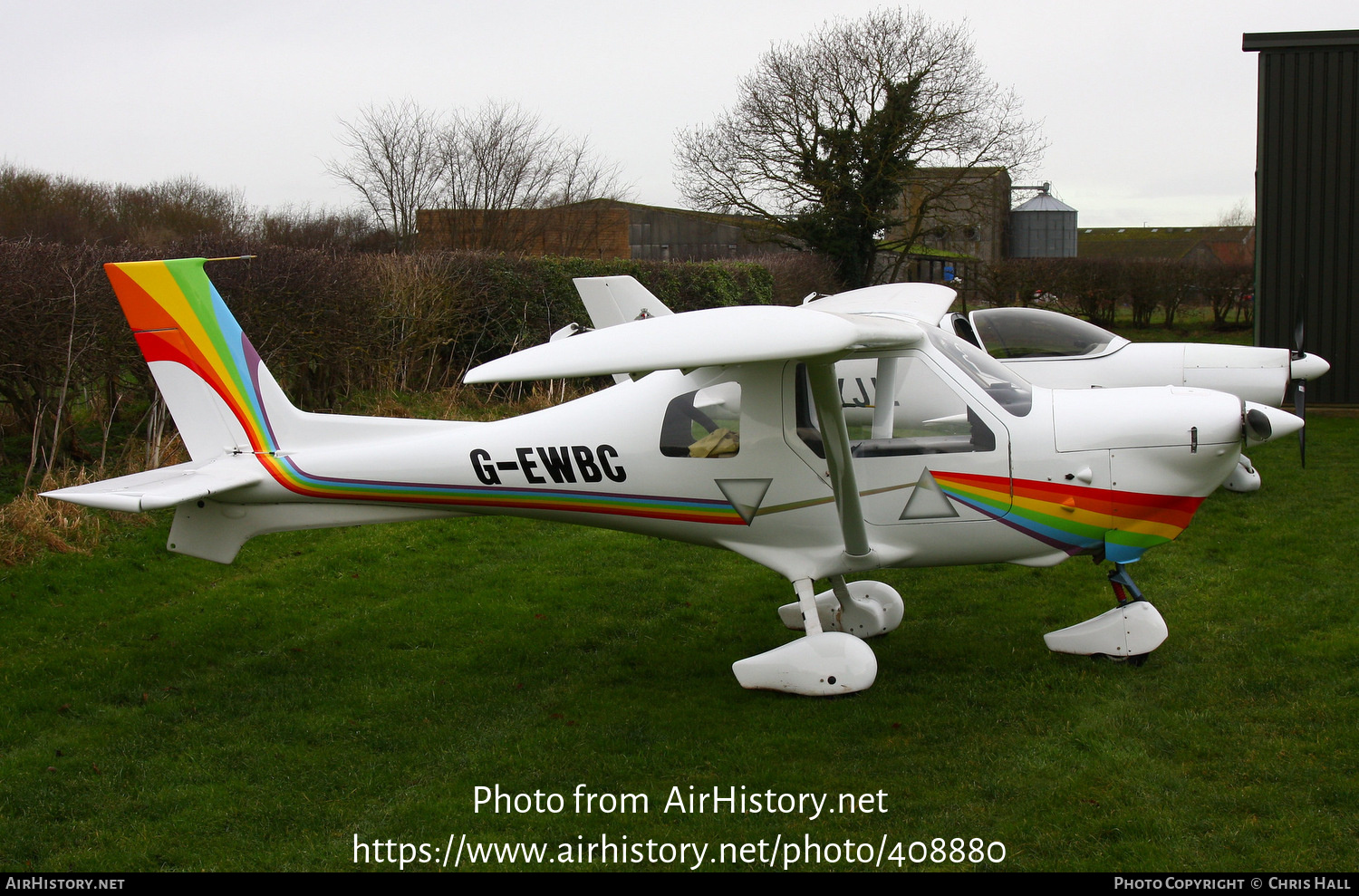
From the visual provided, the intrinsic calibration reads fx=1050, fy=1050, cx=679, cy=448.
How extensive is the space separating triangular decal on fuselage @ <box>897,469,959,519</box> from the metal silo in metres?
46.8

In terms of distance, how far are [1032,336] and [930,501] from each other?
19.0 ft

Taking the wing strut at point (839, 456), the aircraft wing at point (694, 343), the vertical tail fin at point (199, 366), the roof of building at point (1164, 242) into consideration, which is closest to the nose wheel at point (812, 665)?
the wing strut at point (839, 456)

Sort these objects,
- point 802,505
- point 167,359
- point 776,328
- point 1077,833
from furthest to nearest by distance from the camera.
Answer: point 167,359, point 802,505, point 776,328, point 1077,833

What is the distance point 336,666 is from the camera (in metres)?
6.32

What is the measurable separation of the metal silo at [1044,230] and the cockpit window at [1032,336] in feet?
134

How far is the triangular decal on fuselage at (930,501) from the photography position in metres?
5.56

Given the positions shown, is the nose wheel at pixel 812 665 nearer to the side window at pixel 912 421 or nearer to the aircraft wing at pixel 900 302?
the side window at pixel 912 421

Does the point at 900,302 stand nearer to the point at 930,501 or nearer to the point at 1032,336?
the point at 1032,336

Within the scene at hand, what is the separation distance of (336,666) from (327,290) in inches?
290

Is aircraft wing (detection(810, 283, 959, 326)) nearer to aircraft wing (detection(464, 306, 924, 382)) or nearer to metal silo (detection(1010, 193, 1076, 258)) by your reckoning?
aircraft wing (detection(464, 306, 924, 382))

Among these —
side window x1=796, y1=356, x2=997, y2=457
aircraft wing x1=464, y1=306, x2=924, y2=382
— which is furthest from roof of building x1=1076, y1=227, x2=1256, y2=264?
aircraft wing x1=464, y1=306, x2=924, y2=382

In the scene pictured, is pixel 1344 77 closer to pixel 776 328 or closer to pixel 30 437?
pixel 776 328
